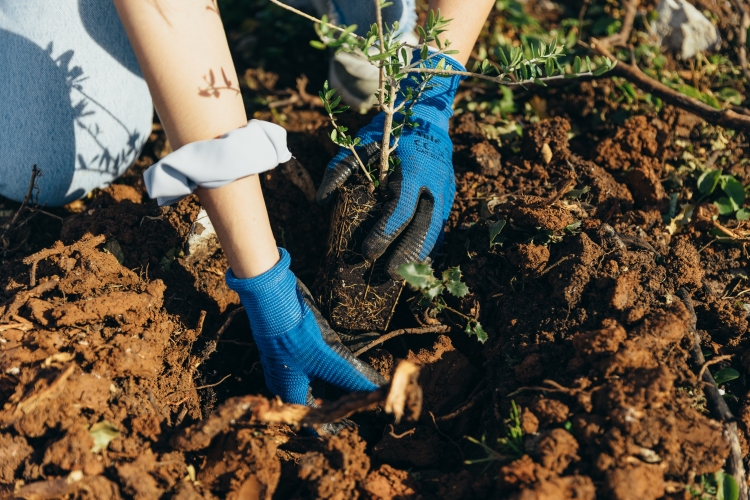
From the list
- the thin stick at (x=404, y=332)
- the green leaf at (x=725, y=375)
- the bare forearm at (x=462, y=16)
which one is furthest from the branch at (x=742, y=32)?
the thin stick at (x=404, y=332)

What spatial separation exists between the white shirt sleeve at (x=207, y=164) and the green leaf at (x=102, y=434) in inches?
28.3

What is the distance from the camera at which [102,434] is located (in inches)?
64.9

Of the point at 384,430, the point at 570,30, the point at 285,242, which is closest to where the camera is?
the point at 384,430

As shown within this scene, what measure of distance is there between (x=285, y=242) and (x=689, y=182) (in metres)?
1.84

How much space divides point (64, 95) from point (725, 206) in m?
2.85

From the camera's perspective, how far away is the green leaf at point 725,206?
2307mm

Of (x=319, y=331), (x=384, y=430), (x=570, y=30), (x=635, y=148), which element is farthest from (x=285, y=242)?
(x=570, y=30)

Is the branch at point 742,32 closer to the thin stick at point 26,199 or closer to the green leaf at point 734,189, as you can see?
the green leaf at point 734,189

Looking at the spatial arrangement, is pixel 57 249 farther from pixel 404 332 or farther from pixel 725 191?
pixel 725 191

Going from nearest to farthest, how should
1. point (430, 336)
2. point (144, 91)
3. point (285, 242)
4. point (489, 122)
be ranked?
point (430, 336) → point (285, 242) → point (144, 91) → point (489, 122)

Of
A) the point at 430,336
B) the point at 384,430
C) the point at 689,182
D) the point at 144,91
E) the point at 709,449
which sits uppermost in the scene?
the point at 144,91

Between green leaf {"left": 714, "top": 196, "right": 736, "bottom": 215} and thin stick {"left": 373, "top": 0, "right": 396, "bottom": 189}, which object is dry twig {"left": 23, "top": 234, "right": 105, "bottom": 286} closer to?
thin stick {"left": 373, "top": 0, "right": 396, "bottom": 189}

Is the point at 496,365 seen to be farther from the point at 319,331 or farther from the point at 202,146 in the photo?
the point at 202,146

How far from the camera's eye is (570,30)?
321cm
